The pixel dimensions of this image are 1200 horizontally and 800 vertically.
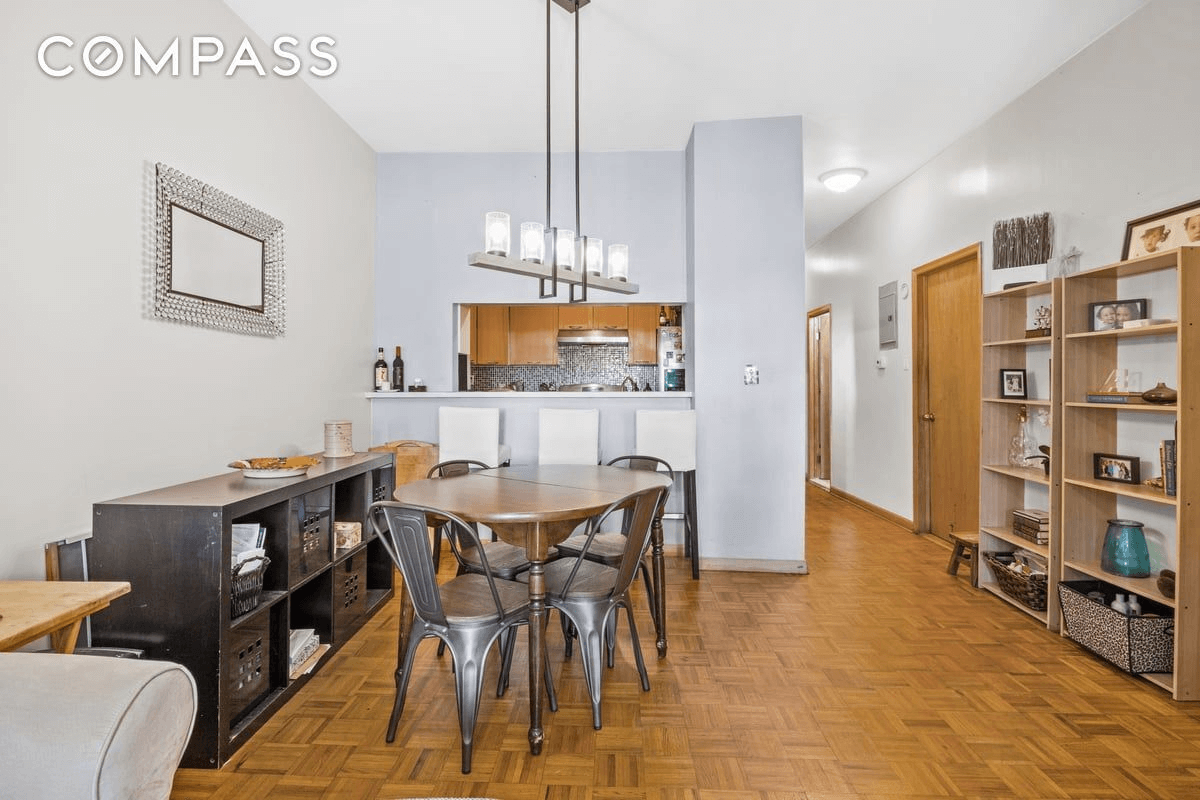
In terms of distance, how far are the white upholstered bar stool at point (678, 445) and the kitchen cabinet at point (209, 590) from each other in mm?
2062

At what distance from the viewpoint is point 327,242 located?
12.6 ft

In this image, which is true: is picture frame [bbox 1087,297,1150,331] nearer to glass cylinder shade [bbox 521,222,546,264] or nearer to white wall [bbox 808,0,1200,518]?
white wall [bbox 808,0,1200,518]

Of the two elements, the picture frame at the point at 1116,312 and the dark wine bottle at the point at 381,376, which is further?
the dark wine bottle at the point at 381,376

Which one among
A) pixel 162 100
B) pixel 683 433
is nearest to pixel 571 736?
pixel 683 433

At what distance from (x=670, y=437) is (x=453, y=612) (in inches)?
87.0

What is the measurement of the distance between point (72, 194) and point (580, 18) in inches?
88.3

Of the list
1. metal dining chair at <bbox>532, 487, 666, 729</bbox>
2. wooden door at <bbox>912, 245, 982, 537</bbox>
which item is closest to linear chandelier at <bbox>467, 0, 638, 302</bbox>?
metal dining chair at <bbox>532, 487, 666, 729</bbox>

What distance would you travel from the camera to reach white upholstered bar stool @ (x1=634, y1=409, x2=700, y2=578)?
3.96 meters

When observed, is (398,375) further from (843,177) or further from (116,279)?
(843,177)

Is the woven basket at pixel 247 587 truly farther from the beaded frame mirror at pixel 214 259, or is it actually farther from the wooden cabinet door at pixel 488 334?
the wooden cabinet door at pixel 488 334

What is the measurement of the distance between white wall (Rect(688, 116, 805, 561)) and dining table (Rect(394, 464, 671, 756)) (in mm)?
1336

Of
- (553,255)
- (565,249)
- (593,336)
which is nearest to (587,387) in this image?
(593,336)

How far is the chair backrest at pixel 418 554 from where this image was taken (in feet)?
6.35

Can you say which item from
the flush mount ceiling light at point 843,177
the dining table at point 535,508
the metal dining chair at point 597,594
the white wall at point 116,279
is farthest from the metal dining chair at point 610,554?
the flush mount ceiling light at point 843,177
